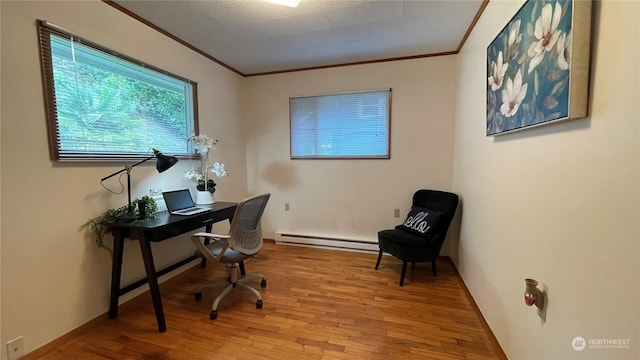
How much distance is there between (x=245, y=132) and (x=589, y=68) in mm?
3623

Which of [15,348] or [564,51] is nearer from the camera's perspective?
[564,51]

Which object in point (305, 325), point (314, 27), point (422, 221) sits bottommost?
point (305, 325)

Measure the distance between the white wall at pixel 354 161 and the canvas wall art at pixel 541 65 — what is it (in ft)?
4.63

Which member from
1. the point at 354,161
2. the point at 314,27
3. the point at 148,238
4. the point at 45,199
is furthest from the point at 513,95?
the point at 45,199

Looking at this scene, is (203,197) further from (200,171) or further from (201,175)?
(200,171)

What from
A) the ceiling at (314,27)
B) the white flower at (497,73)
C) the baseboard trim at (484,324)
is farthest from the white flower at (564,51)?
the baseboard trim at (484,324)

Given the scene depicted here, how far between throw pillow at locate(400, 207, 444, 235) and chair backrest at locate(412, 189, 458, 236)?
7 centimetres

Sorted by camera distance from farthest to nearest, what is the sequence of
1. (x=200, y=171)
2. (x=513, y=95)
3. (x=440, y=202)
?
(x=200, y=171) → (x=440, y=202) → (x=513, y=95)

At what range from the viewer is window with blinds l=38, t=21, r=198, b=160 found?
170 cm

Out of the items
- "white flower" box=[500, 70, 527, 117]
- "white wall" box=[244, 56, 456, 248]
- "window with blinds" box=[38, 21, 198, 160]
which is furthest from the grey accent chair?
"window with blinds" box=[38, 21, 198, 160]

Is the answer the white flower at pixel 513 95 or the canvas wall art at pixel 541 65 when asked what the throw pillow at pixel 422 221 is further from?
the white flower at pixel 513 95

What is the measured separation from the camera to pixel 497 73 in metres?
1.67

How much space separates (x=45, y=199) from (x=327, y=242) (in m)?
2.74

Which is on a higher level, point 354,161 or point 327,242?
point 354,161
